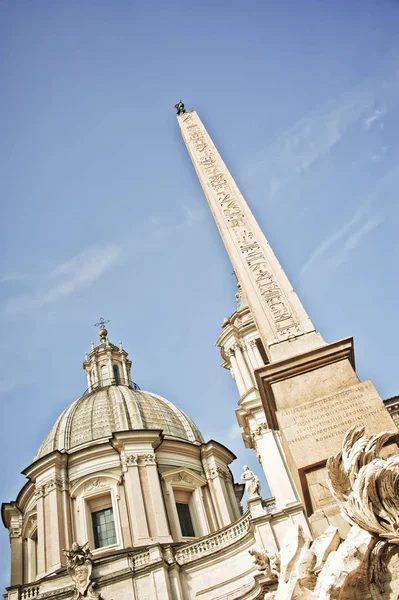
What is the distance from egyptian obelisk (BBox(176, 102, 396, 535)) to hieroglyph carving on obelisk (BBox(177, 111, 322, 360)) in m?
0.02

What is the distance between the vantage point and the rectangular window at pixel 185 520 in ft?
91.7

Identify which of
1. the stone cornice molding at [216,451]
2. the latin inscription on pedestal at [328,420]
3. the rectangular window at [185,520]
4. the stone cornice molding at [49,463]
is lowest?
the latin inscription on pedestal at [328,420]

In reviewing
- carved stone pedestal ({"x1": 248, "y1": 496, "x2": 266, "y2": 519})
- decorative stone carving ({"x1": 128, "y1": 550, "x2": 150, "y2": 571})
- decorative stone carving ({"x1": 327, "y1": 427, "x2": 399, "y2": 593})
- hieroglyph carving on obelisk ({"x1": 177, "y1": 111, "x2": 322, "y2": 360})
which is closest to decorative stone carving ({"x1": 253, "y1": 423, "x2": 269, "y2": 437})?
carved stone pedestal ({"x1": 248, "y1": 496, "x2": 266, "y2": 519})

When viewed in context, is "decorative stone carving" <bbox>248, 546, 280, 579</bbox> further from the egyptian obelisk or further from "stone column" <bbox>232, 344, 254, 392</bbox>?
"stone column" <bbox>232, 344, 254, 392</bbox>

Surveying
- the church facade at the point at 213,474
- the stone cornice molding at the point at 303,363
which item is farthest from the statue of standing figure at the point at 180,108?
the stone cornice molding at the point at 303,363

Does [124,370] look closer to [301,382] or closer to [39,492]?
[39,492]

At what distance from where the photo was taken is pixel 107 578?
21.5 meters

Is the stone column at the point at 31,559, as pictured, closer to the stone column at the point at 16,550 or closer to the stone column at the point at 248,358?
the stone column at the point at 16,550

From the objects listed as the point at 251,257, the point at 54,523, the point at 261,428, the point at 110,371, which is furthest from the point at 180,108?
the point at 110,371

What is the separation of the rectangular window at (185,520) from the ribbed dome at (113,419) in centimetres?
426

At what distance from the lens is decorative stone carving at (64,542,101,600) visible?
2105cm

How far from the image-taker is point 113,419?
3225 centimetres

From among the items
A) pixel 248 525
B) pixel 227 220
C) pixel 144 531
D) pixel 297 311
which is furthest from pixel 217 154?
pixel 144 531

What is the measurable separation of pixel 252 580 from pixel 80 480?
11.9 meters
